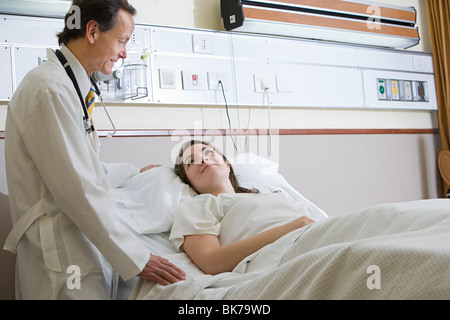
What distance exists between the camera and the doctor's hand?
4.69 feet

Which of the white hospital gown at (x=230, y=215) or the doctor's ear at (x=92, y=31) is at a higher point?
the doctor's ear at (x=92, y=31)

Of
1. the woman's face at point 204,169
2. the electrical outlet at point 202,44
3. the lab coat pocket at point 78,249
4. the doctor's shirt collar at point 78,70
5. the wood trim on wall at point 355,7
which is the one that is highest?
the wood trim on wall at point 355,7

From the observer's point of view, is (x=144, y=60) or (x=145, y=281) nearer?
(x=145, y=281)

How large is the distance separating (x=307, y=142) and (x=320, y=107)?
0.85 feet

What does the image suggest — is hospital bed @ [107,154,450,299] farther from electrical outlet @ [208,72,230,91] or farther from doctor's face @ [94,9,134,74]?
electrical outlet @ [208,72,230,91]

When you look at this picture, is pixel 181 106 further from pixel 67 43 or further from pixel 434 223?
pixel 434 223

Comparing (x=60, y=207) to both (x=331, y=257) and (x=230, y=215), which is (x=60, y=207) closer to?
(x=230, y=215)

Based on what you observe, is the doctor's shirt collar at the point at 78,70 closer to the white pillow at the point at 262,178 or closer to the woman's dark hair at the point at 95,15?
the woman's dark hair at the point at 95,15

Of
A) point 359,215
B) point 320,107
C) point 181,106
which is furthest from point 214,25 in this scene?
point 359,215

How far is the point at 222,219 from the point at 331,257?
83 cm

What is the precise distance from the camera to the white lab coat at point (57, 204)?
1.37m

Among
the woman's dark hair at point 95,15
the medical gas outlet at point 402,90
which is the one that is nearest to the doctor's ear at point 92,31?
the woman's dark hair at point 95,15

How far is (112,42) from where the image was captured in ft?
5.45
